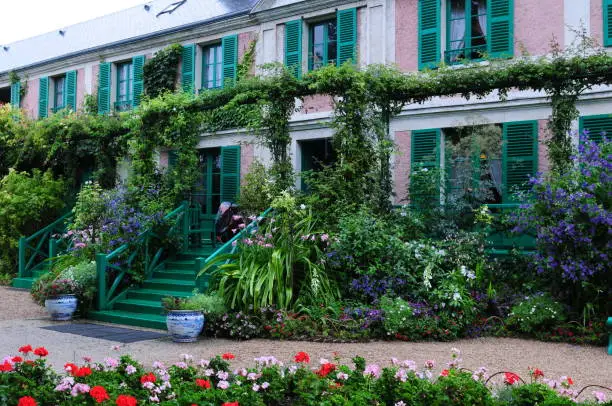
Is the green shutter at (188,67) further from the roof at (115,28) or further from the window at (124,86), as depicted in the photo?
the window at (124,86)

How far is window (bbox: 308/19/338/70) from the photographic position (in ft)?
44.5

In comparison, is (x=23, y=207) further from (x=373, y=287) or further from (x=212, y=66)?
(x=373, y=287)

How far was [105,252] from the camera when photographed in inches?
410

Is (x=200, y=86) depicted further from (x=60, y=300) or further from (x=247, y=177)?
(x=60, y=300)

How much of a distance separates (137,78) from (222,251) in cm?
878

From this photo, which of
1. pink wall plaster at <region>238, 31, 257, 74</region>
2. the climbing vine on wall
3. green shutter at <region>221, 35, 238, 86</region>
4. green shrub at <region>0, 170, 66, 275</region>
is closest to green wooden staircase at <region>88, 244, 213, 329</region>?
green shrub at <region>0, 170, 66, 275</region>

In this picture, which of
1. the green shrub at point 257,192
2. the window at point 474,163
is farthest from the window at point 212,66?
the window at point 474,163

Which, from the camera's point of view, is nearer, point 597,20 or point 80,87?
point 597,20

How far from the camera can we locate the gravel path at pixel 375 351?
6.14 m

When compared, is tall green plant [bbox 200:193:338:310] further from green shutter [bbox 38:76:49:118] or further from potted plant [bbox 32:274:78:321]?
green shutter [bbox 38:76:49:118]

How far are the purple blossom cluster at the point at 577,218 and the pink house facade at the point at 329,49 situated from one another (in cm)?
146

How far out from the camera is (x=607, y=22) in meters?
10.4

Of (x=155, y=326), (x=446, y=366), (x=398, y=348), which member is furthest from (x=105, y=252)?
(x=446, y=366)

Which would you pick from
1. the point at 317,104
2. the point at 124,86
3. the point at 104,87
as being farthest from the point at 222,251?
the point at 104,87
